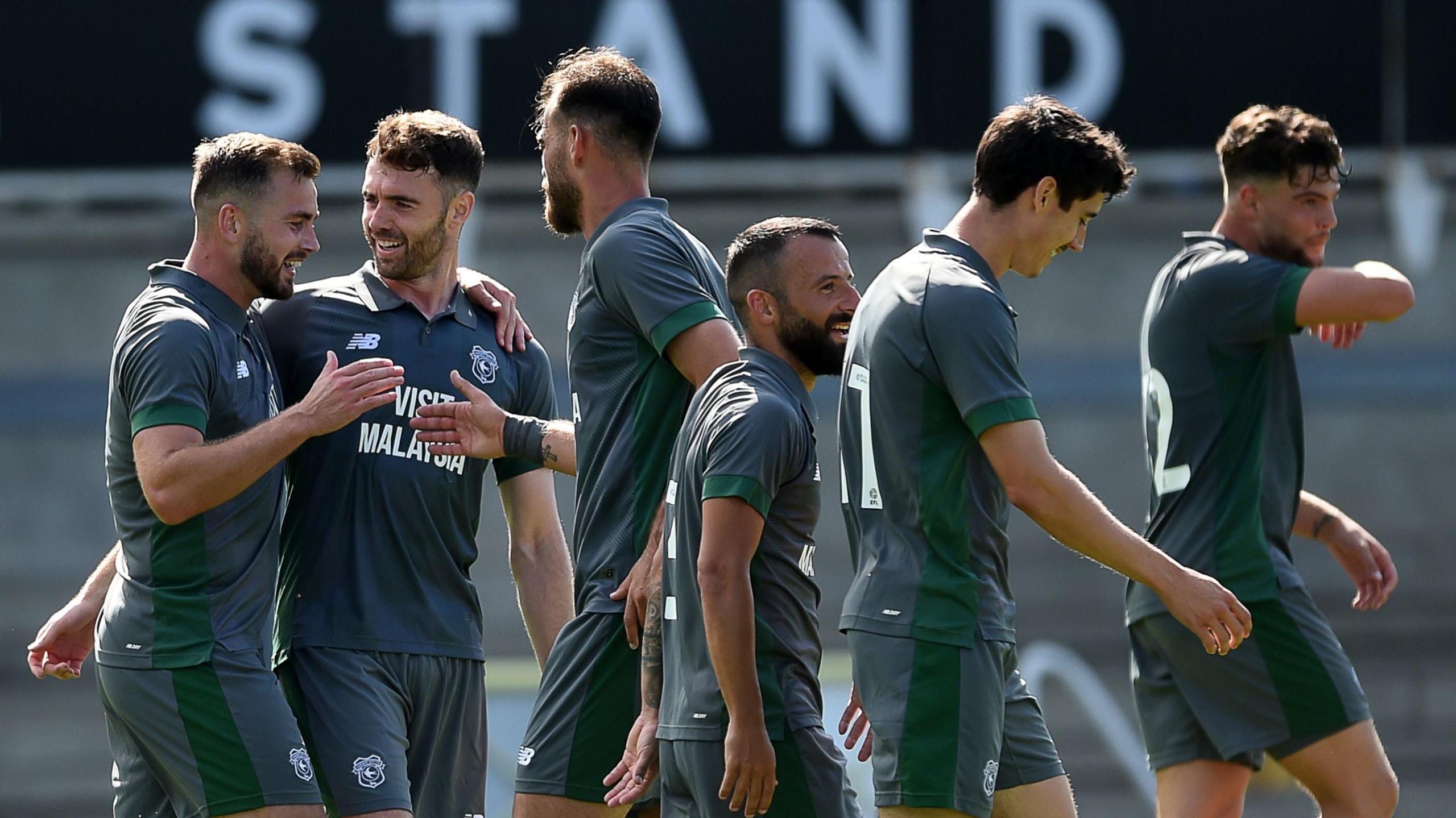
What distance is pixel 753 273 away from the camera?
171 inches

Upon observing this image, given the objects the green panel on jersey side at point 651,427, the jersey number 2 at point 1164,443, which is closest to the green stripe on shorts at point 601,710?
the green panel on jersey side at point 651,427

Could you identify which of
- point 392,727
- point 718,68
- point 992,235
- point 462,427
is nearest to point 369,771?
point 392,727

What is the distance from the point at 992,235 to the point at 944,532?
0.75m

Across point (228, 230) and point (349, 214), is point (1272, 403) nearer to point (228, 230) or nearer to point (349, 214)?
point (228, 230)

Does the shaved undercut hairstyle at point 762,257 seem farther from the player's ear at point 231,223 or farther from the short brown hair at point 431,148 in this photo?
the player's ear at point 231,223

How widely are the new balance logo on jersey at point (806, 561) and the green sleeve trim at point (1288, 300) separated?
180 centimetres

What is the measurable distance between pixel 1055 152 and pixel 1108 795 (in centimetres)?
872

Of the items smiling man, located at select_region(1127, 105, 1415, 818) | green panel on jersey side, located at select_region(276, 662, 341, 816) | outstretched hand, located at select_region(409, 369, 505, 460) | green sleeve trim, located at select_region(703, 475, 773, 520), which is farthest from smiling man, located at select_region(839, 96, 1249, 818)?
green panel on jersey side, located at select_region(276, 662, 341, 816)

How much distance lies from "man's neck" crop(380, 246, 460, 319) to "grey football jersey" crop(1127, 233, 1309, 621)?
2.19 metres

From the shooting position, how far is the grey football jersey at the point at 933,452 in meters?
4.10

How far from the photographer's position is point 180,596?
4637mm

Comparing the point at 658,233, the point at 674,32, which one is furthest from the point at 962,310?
the point at 674,32

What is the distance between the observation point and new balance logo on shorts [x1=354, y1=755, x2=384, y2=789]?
15.7 ft

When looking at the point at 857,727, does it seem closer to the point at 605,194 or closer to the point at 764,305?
the point at 764,305
